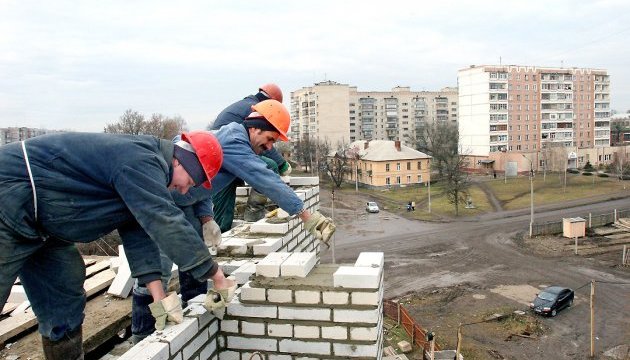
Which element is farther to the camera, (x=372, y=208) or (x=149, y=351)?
(x=372, y=208)

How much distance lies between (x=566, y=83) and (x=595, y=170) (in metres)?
10.8

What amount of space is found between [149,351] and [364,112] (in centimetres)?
7390

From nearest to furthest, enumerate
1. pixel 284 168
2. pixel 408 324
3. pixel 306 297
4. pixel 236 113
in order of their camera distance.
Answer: pixel 306 297 < pixel 236 113 < pixel 284 168 < pixel 408 324

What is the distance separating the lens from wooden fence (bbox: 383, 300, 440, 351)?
13.8 m

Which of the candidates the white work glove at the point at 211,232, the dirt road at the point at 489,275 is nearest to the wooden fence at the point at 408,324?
the dirt road at the point at 489,275

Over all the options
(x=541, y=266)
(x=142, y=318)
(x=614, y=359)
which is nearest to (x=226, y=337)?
(x=142, y=318)

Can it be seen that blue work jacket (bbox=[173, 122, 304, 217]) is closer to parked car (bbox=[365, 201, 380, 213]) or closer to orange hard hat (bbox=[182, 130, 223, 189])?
orange hard hat (bbox=[182, 130, 223, 189])

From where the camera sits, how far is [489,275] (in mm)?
21547

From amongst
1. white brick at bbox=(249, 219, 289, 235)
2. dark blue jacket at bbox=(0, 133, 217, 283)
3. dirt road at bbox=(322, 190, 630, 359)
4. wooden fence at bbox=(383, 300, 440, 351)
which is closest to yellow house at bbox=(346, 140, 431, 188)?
dirt road at bbox=(322, 190, 630, 359)

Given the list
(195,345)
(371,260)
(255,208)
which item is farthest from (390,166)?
(195,345)

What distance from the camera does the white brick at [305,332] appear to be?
12.4 ft

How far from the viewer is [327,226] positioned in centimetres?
453

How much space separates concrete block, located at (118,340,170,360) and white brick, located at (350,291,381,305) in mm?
1399

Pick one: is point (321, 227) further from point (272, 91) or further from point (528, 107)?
point (528, 107)
